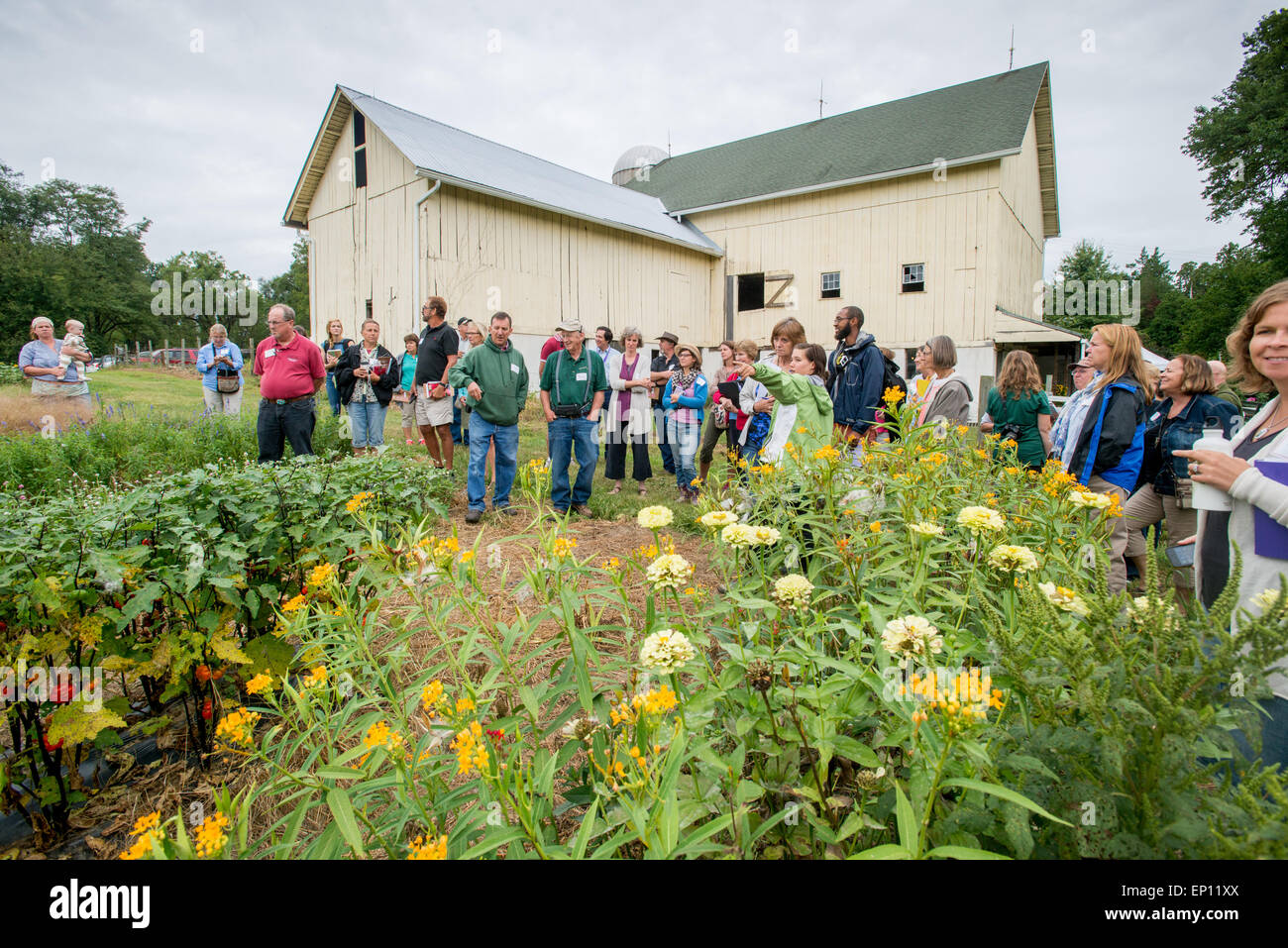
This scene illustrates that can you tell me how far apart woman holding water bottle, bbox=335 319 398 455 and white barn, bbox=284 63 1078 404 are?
652 cm

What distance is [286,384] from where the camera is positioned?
6219 mm

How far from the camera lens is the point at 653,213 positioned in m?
21.2

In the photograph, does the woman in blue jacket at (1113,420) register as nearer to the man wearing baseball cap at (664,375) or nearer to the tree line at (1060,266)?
the man wearing baseball cap at (664,375)

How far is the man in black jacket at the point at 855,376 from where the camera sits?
15.7 feet

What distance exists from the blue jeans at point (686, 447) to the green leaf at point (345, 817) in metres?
6.18

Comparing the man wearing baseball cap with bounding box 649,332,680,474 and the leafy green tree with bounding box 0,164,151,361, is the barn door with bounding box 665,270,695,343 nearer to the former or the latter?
the man wearing baseball cap with bounding box 649,332,680,474

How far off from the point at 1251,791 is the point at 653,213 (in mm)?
22227

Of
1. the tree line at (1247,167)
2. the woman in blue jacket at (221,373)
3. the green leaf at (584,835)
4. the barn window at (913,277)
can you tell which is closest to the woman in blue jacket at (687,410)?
the green leaf at (584,835)

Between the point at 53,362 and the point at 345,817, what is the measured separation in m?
11.0

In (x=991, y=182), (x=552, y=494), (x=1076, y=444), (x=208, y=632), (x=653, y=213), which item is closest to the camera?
(x=208, y=632)

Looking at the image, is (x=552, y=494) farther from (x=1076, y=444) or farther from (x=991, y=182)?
(x=991, y=182)

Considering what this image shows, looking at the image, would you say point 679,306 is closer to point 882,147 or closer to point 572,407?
point 882,147

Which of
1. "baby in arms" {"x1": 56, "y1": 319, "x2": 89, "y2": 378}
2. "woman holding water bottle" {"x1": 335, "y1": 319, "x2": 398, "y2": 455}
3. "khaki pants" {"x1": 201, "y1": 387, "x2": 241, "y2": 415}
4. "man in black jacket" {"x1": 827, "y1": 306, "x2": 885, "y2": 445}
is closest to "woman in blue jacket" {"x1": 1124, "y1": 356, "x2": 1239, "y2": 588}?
"man in black jacket" {"x1": 827, "y1": 306, "x2": 885, "y2": 445}
